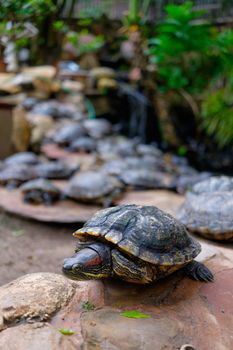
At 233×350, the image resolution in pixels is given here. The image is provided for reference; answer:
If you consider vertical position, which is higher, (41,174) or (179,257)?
(179,257)

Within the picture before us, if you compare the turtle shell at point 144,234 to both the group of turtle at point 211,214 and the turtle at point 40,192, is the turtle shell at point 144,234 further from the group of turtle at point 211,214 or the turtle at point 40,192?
the turtle at point 40,192

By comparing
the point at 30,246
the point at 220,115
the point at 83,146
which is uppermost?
the point at 220,115

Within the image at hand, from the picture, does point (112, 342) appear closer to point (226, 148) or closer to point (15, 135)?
point (15, 135)

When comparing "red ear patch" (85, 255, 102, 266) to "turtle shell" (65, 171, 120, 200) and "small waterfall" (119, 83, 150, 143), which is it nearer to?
"turtle shell" (65, 171, 120, 200)

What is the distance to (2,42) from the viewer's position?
12.4 feet

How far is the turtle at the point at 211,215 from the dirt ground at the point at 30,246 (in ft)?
4.95

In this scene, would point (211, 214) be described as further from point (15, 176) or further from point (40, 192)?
point (15, 176)

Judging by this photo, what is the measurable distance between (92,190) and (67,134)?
4016mm

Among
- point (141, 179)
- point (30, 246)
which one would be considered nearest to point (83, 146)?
point (141, 179)

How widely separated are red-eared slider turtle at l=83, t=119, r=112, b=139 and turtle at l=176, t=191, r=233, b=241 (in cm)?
643

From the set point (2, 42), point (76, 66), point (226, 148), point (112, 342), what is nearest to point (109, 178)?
point (2, 42)

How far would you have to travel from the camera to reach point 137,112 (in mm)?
12750

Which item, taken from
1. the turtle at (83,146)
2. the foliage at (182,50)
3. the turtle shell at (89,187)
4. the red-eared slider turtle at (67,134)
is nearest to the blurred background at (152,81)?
the foliage at (182,50)

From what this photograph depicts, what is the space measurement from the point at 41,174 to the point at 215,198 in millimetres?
3392
